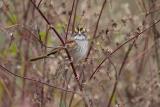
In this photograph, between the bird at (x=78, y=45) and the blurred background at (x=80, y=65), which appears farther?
the blurred background at (x=80, y=65)

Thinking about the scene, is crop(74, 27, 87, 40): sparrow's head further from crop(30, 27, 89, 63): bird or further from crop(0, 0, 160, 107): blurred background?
crop(0, 0, 160, 107): blurred background

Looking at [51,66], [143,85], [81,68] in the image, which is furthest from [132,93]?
[81,68]

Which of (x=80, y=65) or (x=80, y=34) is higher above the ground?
(x=80, y=34)

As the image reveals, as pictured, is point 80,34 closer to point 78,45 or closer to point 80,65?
point 78,45

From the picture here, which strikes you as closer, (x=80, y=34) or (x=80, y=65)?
(x=80, y=34)

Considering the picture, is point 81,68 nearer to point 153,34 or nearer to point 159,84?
point 159,84

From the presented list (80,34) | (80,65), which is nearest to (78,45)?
(80,34)

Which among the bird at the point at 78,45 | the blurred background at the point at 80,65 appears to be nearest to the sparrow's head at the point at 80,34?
the bird at the point at 78,45

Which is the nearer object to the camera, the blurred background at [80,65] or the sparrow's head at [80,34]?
the sparrow's head at [80,34]

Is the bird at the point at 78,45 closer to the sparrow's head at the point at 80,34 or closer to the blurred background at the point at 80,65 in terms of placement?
the sparrow's head at the point at 80,34

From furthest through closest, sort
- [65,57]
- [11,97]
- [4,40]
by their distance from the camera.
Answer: [4,40] → [11,97] → [65,57]

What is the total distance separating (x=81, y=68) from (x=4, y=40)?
1968 millimetres

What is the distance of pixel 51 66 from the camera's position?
4.67 meters

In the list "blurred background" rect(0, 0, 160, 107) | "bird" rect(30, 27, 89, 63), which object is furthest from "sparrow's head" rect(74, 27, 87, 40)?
"blurred background" rect(0, 0, 160, 107)
